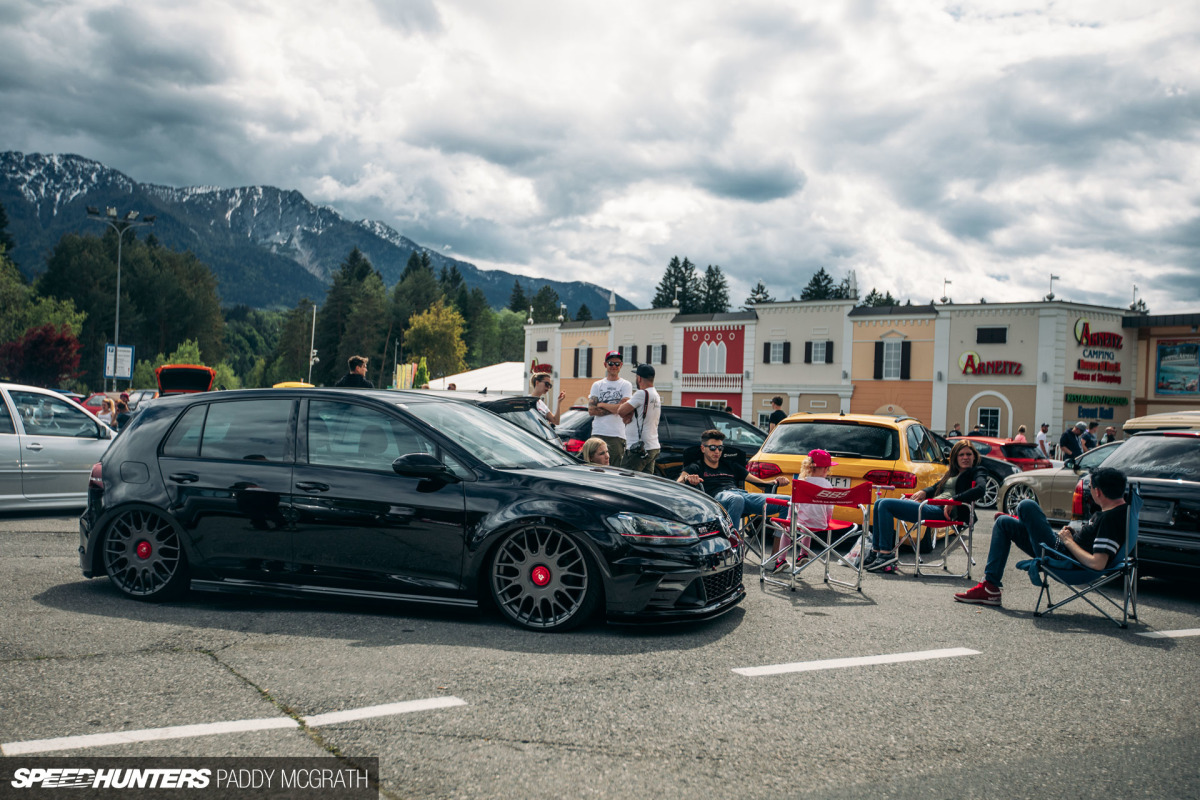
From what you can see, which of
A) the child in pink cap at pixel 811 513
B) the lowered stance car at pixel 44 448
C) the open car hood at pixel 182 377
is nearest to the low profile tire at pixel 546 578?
the child in pink cap at pixel 811 513

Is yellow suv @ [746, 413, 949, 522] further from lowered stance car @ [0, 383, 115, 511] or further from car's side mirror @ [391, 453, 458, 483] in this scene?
lowered stance car @ [0, 383, 115, 511]

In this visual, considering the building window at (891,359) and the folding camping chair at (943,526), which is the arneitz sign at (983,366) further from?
the folding camping chair at (943,526)

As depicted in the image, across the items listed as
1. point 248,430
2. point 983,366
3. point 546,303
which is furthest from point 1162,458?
point 546,303

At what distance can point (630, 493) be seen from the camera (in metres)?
5.39

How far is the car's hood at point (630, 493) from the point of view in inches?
207

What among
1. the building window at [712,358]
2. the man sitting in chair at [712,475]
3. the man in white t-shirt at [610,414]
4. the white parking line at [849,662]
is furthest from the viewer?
the building window at [712,358]

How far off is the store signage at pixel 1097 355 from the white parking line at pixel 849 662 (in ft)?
139

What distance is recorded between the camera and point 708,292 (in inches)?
4872

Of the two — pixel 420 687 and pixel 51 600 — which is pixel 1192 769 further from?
pixel 51 600

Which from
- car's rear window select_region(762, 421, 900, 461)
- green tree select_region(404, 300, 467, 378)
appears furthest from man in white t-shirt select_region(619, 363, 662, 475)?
green tree select_region(404, 300, 467, 378)

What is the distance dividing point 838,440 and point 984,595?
3148 millimetres

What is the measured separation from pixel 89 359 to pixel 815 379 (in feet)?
224

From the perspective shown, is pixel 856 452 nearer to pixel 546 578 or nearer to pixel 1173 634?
pixel 1173 634

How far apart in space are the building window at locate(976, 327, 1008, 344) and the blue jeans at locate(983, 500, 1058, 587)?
39683 mm
